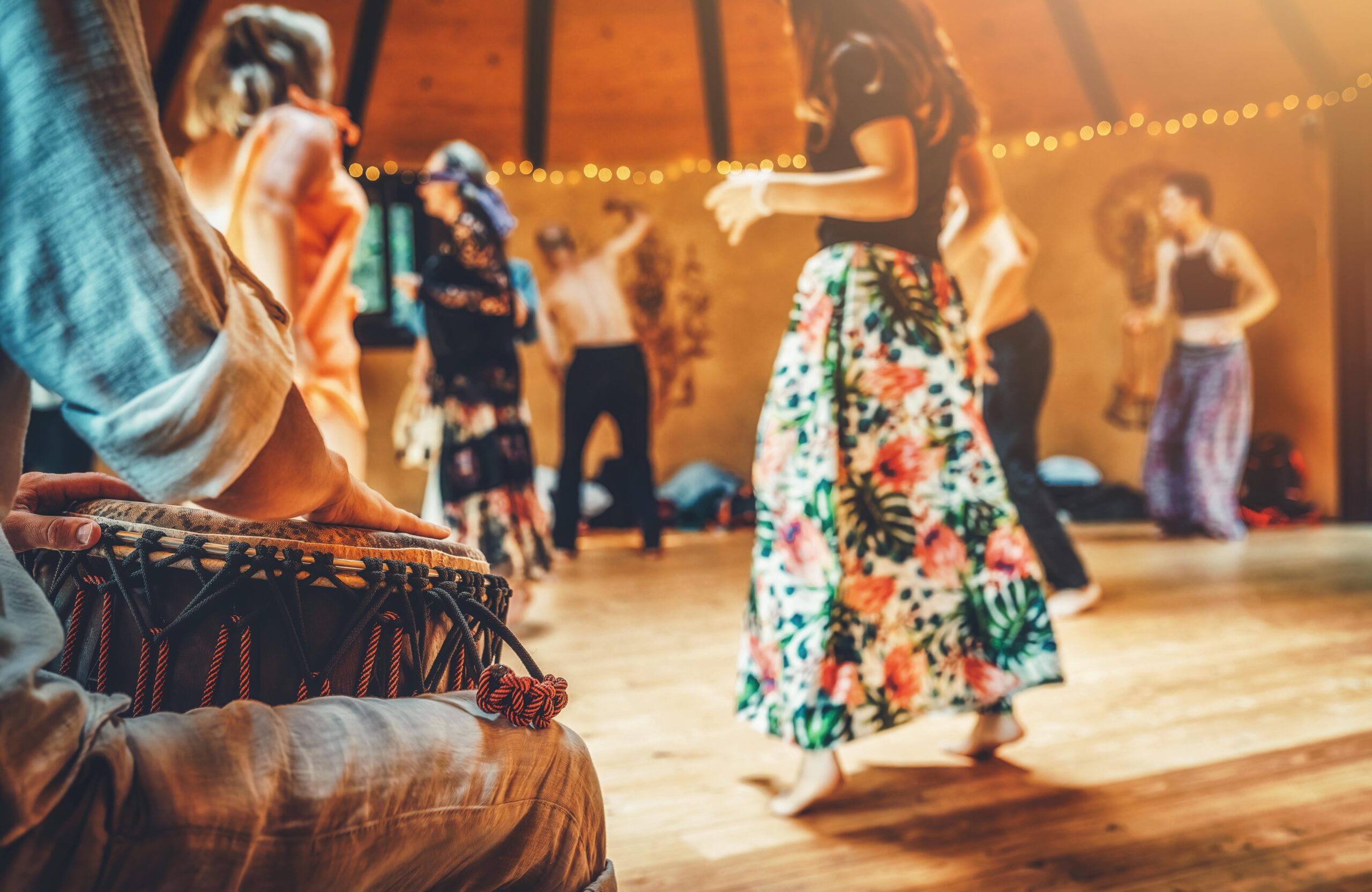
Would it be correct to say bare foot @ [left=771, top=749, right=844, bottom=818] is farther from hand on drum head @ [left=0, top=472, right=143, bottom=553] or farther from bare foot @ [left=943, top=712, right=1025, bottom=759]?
hand on drum head @ [left=0, top=472, right=143, bottom=553]

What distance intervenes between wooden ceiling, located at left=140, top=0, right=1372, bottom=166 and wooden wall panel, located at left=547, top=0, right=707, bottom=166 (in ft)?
0.03

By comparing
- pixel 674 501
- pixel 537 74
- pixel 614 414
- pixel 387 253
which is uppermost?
pixel 537 74

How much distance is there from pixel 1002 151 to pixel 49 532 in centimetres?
698

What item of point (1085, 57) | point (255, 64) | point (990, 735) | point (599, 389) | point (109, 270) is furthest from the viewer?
point (1085, 57)

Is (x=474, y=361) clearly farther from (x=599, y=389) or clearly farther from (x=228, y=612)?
(x=228, y=612)

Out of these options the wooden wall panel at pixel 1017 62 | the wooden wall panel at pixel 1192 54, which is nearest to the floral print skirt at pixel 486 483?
the wooden wall panel at pixel 1017 62

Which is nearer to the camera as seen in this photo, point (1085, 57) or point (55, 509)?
point (55, 509)

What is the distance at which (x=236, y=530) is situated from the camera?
77cm

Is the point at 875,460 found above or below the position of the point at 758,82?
below

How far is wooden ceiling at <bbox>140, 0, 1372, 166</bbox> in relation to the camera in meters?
5.98

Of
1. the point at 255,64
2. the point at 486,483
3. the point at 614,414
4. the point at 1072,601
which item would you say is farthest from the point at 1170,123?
the point at 255,64

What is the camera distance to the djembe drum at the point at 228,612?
753 mm

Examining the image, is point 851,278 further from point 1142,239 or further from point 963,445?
point 1142,239

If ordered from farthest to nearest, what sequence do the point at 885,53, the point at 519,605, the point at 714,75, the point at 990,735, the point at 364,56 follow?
the point at 714,75 → the point at 364,56 → the point at 519,605 → the point at 990,735 → the point at 885,53
